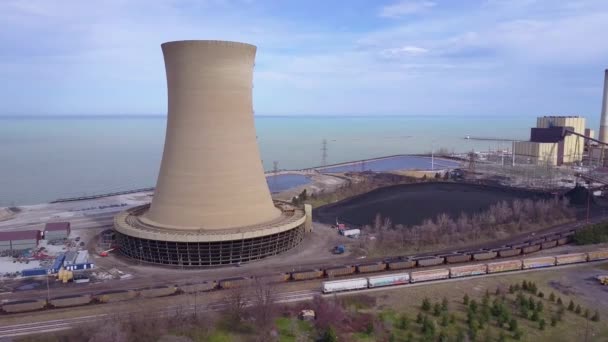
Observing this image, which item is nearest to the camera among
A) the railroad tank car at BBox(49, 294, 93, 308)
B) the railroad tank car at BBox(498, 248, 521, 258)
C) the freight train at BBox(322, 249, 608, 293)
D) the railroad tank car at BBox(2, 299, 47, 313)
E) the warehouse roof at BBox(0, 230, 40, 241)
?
the railroad tank car at BBox(2, 299, 47, 313)

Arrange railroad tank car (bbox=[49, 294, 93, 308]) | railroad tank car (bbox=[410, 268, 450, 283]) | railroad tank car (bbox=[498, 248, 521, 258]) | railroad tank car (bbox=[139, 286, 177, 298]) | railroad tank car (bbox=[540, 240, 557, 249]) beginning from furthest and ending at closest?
railroad tank car (bbox=[540, 240, 557, 249]) < railroad tank car (bbox=[498, 248, 521, 258]) < railroad tank car (bbox=[410, 268, 450, 283]) < railroad tank car (bbox=[139, 286, 177, 298]) < railroad tank car (bbox=[49, 294, 93, 308])

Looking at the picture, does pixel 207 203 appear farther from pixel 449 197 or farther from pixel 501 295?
pixel 449 197

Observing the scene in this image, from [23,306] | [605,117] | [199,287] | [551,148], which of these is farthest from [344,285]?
[605,117]

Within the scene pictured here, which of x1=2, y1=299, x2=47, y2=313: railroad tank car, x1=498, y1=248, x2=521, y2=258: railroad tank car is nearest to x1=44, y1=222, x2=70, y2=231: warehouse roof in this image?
x1=2, y1=299, x2=47, y2=313: railroad tank car

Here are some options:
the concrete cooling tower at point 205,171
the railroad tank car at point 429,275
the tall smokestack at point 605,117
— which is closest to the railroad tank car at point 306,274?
the concrete cooling tower at point 205,171

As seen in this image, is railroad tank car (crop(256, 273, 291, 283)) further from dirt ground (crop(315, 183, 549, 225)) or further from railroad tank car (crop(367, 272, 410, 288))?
dirt ground (crop(315, 183, 549, 225))

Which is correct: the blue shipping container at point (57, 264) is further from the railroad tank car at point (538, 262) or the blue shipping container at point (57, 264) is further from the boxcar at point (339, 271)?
the railroad tank car at point (538, 262)
